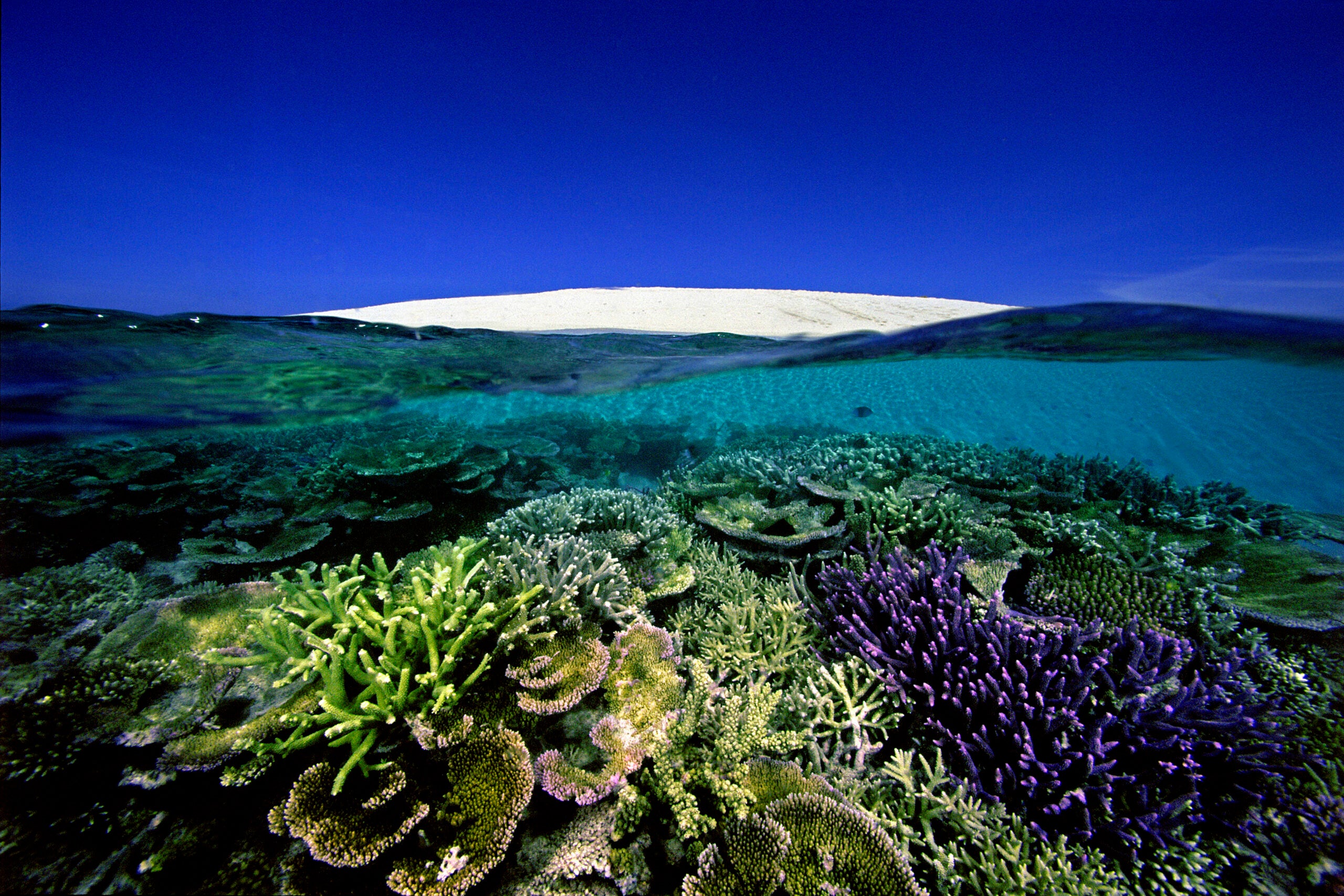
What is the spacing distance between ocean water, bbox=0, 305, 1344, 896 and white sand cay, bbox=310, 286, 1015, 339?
3.21 meters

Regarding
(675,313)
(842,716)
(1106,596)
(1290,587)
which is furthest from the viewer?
(675,313)

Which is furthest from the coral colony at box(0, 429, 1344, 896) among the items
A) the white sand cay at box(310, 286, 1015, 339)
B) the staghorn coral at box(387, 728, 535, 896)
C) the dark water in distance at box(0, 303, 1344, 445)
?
the white sand cay at box(310, 286, 1015, 339)

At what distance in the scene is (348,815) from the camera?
2186mm

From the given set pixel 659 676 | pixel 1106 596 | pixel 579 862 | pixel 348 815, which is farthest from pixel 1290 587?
pixel 348 815

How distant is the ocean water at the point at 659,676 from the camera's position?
2328 mm

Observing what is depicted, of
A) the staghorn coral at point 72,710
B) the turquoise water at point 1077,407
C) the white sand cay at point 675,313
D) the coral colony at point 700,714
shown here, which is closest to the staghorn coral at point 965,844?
the coral colony at point 700,714

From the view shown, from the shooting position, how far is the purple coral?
114 inches

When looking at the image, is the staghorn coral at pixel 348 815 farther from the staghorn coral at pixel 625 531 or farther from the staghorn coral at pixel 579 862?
the staghorn coral at pixel 625 531

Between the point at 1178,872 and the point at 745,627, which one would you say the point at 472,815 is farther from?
the point at 1178,872

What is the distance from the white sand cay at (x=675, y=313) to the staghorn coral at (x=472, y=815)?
25.8ft

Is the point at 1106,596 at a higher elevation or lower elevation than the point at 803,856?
higher

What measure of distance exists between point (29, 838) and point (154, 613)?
133cm

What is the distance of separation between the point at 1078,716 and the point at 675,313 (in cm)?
939

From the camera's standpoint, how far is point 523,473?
8414 mm
